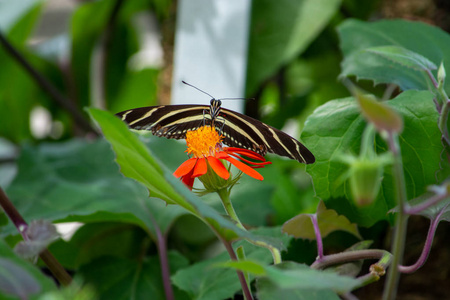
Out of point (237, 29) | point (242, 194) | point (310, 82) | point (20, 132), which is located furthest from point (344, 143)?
point (20, 132)

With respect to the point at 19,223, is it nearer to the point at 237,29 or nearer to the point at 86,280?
the point at 86,280

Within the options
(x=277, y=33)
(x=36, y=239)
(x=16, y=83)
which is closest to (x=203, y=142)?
(x=36, y=239)

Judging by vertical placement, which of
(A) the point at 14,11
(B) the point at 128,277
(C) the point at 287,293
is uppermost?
(A) the point at 14,11

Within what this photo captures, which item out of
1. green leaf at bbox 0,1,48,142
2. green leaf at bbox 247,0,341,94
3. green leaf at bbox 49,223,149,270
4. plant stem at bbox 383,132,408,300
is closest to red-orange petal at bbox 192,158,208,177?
plant stem at bbox 383,132,408,300

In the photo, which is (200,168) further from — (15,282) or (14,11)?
(14,11)

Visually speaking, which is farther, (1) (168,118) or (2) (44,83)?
(2) (44,83)

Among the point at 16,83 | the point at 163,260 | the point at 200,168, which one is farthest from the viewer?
the point at 16,83
